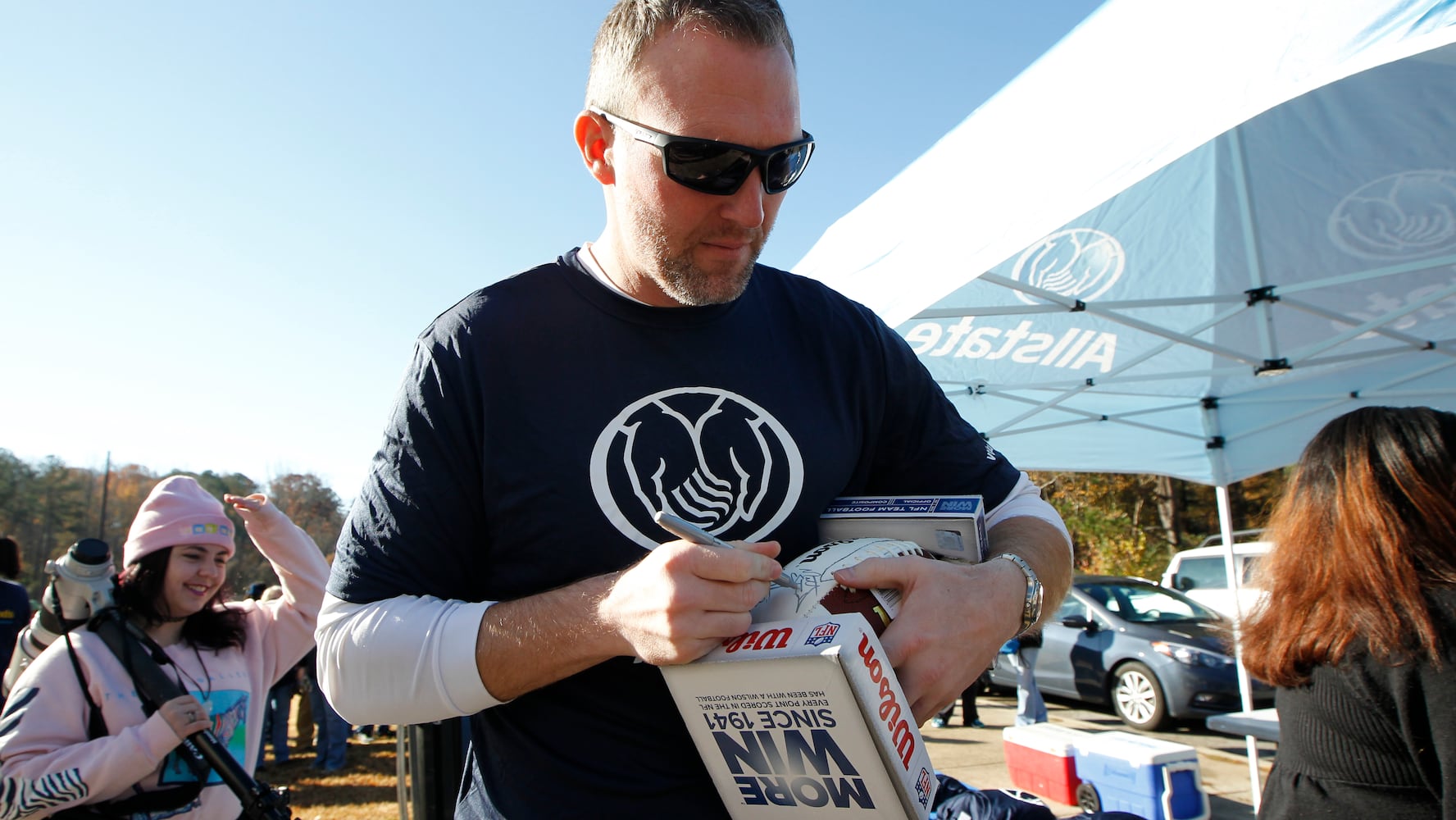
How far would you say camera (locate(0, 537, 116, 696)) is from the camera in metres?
3.78

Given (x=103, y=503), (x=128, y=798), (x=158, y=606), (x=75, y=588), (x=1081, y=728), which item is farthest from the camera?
(x=103, y=503)

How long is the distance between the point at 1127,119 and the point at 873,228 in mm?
1421

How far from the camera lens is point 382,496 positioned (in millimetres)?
1225

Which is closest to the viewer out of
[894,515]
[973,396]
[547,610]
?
[547,610]

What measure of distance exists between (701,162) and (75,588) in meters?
3.97

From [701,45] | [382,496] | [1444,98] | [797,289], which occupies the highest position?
[1444,98]

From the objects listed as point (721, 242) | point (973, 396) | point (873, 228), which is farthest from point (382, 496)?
point (973, 396)

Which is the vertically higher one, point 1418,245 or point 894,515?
point 1418,245

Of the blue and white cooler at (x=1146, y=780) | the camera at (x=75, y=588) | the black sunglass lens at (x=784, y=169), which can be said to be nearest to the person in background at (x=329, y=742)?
the camera at (x=75, y=588)

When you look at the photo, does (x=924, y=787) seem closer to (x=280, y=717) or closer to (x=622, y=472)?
(x=622, y=472)

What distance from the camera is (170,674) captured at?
3205 millimetres

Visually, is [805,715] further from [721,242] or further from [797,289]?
[797,289]

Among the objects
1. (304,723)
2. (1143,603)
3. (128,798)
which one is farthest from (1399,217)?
(304,723)

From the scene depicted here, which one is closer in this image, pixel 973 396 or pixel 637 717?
pixel 637 717
